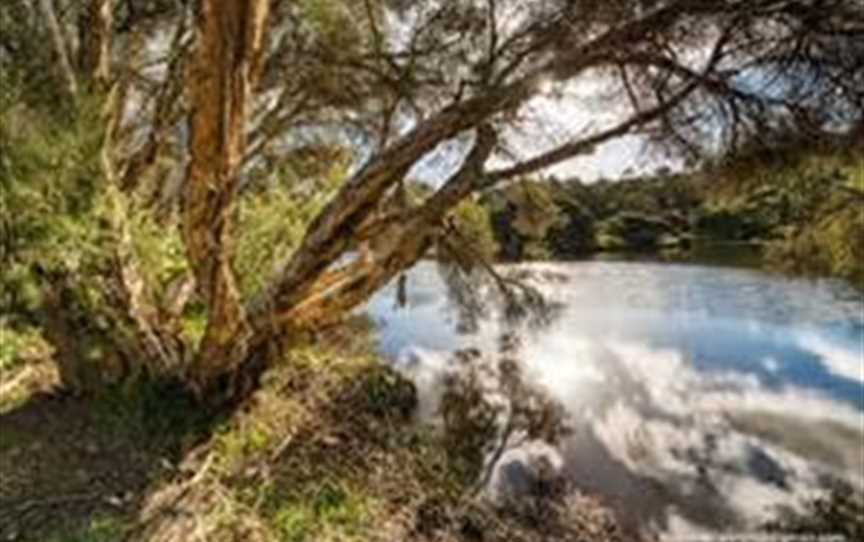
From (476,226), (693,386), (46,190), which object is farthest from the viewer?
(693,386)

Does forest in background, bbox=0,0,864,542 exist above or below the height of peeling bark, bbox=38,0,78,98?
below

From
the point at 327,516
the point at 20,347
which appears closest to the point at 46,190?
the point at 327,516

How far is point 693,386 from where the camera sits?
16.0m

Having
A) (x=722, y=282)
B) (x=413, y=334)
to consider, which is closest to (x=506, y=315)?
(x=413, y=334)

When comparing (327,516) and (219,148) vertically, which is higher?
(219,148)

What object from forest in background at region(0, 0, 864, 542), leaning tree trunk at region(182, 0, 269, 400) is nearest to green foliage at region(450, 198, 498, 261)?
forest in background at region(0, 0, 864, 542)

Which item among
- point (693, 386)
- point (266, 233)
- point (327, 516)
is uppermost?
point (266, 233)

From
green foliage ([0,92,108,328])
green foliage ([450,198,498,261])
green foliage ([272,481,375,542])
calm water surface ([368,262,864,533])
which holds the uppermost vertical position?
green foliage ([0,92,108,328])

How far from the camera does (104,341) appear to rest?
789cm

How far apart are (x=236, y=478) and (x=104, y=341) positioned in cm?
177

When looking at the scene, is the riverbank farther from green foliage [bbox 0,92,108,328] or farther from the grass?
green foliage [bbox 0,92,108,328]

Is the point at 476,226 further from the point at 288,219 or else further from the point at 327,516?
the point at 327,516

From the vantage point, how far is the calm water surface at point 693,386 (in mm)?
10789

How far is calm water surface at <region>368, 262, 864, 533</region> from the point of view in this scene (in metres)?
10.8
